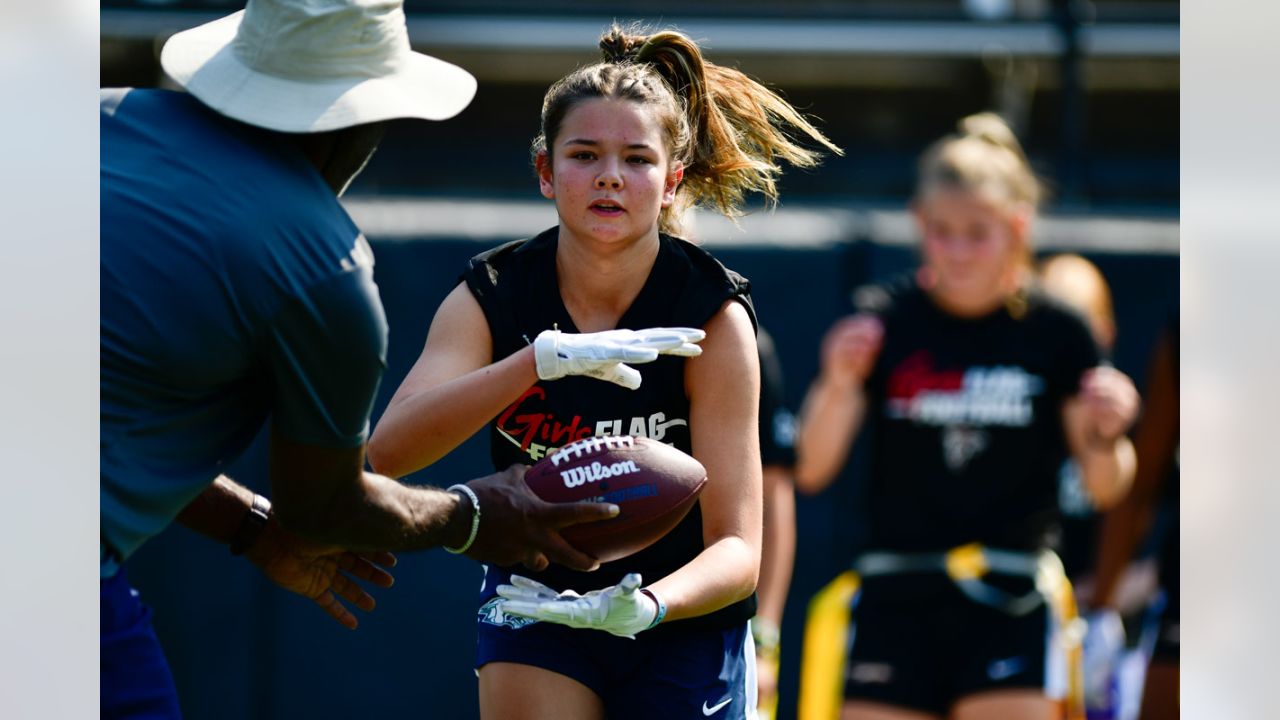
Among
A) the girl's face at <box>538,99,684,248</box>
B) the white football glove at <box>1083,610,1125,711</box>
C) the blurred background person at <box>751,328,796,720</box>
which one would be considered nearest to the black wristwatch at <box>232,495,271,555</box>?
the girl's face at <box>538,99,684,248</box>

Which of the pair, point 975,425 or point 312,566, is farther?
point 975,425

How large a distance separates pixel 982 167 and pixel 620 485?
7.05ft

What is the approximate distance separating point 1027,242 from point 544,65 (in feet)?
11.2

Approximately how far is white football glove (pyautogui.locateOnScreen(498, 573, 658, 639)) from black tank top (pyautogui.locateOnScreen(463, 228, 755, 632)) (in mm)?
234

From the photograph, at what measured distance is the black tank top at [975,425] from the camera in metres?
4.28

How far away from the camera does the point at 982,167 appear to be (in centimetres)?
432

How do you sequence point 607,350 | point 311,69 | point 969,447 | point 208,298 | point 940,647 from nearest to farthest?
point 208,298
point 311,69
point 607,350
point 940,647
point 969,447

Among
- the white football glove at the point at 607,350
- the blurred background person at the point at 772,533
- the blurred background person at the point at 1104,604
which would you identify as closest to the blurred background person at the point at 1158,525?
the blurred background person at the point at 1104,604

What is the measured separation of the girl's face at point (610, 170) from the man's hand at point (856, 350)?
1.81 meters

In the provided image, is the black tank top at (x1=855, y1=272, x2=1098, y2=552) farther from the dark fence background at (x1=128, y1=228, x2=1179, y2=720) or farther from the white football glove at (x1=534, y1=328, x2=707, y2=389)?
the white football glove at (x1=534, y1=328, x2=707, y2=389)

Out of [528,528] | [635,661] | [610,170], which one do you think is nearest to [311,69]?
[610,170]

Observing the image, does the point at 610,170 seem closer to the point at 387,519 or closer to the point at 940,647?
the point at 387,519

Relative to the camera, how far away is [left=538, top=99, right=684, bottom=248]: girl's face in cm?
267
